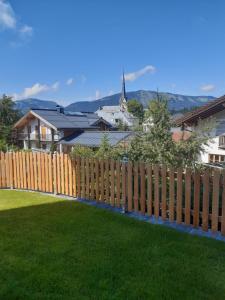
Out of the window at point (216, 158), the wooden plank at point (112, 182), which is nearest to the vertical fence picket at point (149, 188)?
the wooden plank at point (112, 182)

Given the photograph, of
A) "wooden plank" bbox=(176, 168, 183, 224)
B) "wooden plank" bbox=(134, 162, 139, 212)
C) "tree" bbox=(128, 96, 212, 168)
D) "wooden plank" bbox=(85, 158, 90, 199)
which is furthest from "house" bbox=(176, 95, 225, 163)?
"wooden plank" bbox=(176, 168, 183, 224)

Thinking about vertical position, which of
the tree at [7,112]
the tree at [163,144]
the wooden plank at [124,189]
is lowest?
the wooden plank at [124,189]

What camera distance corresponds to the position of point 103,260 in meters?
3.76

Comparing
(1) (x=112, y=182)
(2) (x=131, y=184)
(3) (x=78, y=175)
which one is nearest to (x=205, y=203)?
(2) (x=131, y=184)

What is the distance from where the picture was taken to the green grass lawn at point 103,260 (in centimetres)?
303

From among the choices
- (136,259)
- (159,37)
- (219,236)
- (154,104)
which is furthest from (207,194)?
(159,37)

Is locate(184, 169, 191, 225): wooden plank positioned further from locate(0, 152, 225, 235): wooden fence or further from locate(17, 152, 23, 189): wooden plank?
locate(17, 152, 23, 189): wooden plank

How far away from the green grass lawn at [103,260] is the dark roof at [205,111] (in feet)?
22.3

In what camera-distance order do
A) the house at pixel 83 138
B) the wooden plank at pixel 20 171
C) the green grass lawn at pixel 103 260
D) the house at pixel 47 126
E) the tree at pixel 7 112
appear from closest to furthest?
the green grass lawn at pixel 103 260
the wooden plank at pixel 20 171
the house at pixel 83 138
the house at pixel 47 126
the tree at pixel 7 112

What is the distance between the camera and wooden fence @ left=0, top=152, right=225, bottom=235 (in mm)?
4812

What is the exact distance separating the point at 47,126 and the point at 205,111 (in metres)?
25.8

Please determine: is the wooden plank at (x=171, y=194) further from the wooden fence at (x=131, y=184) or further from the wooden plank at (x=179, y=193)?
the wooden plank at (x=179, y=193)

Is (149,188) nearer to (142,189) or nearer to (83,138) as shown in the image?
(142,189)

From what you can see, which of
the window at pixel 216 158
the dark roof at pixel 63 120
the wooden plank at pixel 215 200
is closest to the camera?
the wooden plank at pixel 215 200
